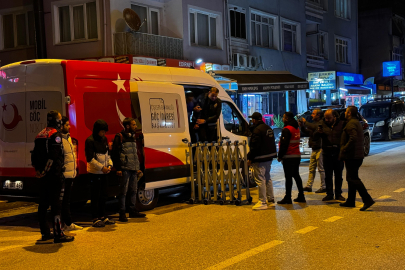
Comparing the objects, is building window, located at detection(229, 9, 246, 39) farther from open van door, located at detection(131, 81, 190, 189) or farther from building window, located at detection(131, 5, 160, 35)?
open van door, located at detection(131, 81, 190, 189)

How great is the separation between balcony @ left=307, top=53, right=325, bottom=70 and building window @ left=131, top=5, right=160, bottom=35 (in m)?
12.7

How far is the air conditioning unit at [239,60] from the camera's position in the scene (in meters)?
23.5

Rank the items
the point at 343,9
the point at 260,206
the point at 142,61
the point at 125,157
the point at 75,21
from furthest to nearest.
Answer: the point at 343,9 → the point at 75,21 → the point at 142,61 → the point at 260,206 → the point at 125,157

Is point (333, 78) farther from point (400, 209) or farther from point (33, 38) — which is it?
point (400, 209)

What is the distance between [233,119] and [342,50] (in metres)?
26.2

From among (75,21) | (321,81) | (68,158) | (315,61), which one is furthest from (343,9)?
(68,158)

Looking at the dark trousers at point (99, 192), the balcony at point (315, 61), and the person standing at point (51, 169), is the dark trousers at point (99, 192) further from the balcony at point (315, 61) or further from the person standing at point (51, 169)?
the balcony at point (315, 61)

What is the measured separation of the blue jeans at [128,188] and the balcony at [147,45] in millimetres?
10828

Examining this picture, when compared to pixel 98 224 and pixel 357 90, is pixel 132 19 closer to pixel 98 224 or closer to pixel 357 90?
pixel 98 224

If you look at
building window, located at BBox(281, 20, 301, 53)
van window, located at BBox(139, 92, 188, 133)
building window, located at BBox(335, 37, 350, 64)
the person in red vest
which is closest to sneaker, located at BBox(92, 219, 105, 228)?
van window, located at BBox(139, 92, 188, 133)

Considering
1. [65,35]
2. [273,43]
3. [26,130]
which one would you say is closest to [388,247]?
[26,130]

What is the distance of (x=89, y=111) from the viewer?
8.08 m

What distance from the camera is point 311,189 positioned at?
10719 millimetres

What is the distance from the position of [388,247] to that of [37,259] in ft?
14.1
